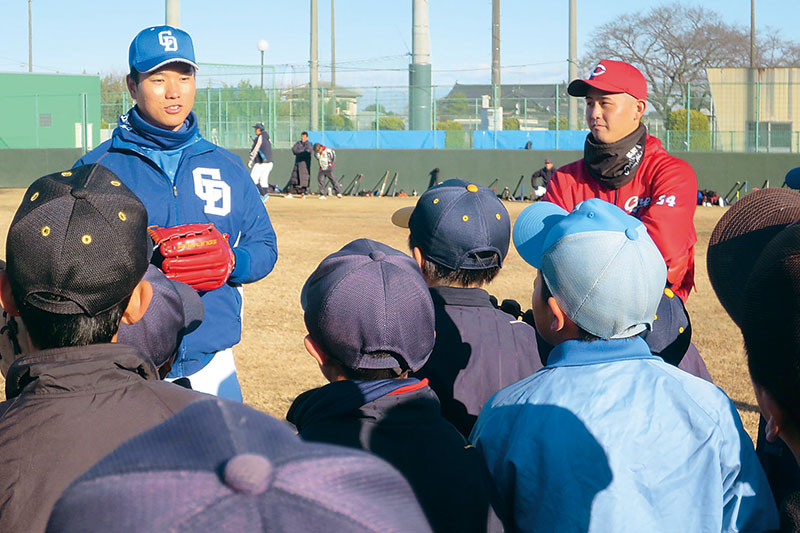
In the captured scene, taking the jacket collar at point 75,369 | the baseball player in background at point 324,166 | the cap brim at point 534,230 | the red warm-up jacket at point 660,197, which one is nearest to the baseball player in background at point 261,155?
the baseball player in background at point 324,166

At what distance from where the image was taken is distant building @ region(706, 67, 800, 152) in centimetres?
2669

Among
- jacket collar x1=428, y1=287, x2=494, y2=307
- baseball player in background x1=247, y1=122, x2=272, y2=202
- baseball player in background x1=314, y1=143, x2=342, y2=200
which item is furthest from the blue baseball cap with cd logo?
baseball player in background x1=314, y1=143, x2=342, y2=200

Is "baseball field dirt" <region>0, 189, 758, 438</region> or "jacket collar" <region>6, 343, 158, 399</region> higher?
"jacket collar" <region>6, 343, 158, 399</region>

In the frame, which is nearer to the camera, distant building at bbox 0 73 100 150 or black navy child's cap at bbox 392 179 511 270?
black navy child's cap at bbox 392 179 511 270

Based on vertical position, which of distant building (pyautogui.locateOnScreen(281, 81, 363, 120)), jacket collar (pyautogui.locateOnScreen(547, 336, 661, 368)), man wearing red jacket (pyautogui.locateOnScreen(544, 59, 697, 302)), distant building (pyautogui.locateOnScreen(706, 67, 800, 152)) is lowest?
jacket collar (pyautogui.locateOnScreen(547, 336, 661, 368))

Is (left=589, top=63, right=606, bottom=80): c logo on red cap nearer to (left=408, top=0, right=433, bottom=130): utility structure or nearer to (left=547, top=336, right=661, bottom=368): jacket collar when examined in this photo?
(left=547, top=336, right=661, bottom=368): jacket collar

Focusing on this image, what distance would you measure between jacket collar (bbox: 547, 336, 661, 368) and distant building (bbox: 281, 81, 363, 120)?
103 feet

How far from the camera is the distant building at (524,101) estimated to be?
30.6 metres

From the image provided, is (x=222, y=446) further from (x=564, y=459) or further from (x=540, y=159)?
(x=540, y=159)

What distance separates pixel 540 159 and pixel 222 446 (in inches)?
1099

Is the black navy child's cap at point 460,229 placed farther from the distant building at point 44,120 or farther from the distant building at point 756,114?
the distant building at point 44,120

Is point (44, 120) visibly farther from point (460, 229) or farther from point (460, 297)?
point (460, 297)

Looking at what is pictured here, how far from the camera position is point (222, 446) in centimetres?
84

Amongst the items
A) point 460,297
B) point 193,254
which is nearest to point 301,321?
point 193,254
